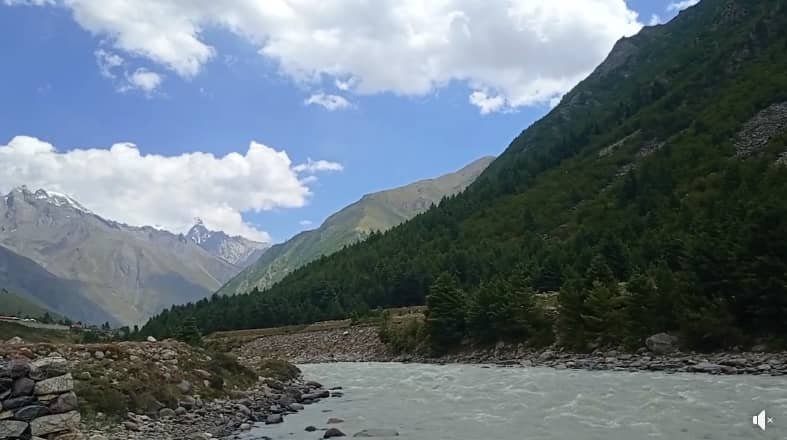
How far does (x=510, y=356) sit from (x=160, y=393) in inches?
1348

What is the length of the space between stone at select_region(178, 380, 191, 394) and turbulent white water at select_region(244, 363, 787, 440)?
4.83 m

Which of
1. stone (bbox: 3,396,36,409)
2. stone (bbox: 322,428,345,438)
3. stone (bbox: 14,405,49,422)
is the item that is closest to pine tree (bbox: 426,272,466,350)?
stone (bbox: 322,428,345,438)

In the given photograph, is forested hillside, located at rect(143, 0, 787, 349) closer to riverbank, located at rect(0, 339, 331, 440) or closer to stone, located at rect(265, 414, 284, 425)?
riverbank, located at rect(0, 339, 331, 440)

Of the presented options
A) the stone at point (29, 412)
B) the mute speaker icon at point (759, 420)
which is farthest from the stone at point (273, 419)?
the mute speaker icon at point (759, 420)

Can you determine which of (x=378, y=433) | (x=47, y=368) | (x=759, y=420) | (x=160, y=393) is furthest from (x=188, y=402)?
(x=759, y=420)

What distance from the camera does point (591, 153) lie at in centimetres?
16800

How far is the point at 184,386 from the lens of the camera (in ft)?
92.3

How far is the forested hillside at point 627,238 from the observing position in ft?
133

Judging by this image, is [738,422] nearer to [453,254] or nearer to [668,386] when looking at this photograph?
[668,386]

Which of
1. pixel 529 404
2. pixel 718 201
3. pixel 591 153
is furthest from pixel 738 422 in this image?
pixel 591 153

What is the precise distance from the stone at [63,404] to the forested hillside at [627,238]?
35.7 m

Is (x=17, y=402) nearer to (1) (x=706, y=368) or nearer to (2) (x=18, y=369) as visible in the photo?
(2) (x=18, y=369)

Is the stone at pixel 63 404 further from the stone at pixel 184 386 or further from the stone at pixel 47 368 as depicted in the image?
the stone at pixel 184 386

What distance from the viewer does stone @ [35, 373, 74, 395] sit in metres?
16.6
